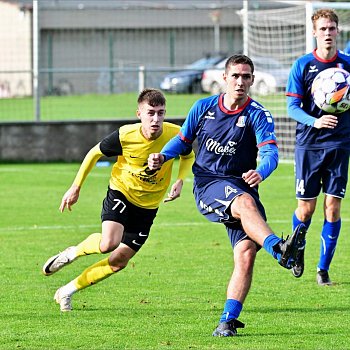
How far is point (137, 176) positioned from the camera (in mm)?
8148

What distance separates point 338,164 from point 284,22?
13.3 m

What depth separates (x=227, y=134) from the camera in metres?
7.11

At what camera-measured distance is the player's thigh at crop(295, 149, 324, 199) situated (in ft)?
30.0

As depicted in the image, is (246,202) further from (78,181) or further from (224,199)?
(78,181)

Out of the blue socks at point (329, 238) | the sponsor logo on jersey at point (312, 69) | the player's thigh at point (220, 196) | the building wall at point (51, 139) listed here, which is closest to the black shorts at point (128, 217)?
the player's thigh at point (220, 196)

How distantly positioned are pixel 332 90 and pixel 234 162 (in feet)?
6.58

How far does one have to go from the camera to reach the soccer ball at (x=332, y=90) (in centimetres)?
885

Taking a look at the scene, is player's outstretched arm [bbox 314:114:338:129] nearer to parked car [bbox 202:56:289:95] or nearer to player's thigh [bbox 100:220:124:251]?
player's thigh [bbox 100:220:124:251]

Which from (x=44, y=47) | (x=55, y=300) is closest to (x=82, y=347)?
(x=55, y=300)

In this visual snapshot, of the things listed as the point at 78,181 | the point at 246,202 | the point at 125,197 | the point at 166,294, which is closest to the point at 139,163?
the point at 125,197

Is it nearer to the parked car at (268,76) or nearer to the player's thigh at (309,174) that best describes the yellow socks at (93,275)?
the player's thigh at (309,174)

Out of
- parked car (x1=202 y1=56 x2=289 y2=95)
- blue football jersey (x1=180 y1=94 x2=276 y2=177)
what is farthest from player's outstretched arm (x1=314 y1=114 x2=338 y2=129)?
parked car (x1=202 y1=56 x2=289 y2=95)

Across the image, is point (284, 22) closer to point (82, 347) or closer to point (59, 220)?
point (59, 220)

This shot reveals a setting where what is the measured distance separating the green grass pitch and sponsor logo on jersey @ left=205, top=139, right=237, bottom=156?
47.2 inches
